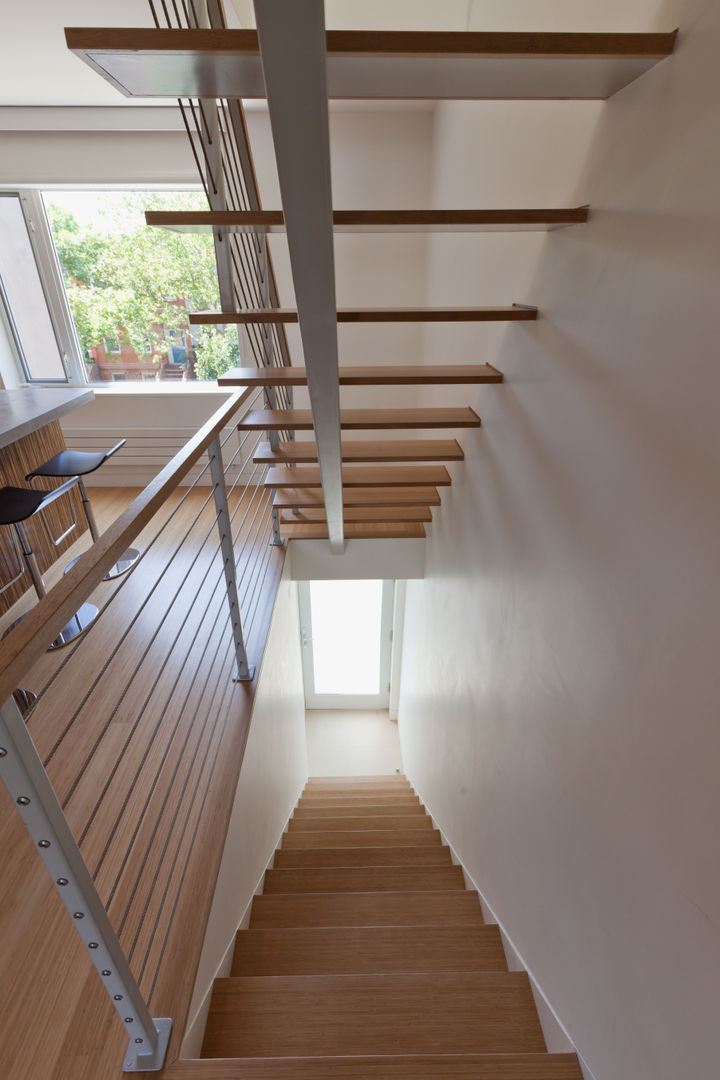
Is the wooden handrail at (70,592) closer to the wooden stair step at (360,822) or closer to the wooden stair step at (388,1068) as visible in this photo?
the wooden stair step at (388,1068)

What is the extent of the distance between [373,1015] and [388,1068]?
32cm

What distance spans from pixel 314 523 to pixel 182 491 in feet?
5.82

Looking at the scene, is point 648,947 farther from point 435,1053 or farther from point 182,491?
point 182,491

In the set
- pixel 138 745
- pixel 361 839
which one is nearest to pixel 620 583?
pixel 138 745

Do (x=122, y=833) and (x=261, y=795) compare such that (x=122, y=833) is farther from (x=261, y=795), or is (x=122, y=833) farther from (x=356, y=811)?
(x=356, y=811)

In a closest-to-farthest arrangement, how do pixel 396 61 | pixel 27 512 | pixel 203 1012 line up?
pixel 396 61
pixel 203 1012
pixel 27 512

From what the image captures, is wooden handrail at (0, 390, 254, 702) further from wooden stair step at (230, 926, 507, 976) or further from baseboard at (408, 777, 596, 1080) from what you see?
wooden stair step at (230, 926, 507, 976)

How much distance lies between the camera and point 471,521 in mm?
2648

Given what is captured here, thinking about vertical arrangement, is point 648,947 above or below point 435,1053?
above

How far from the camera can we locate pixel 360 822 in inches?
139

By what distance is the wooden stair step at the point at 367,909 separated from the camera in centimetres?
222

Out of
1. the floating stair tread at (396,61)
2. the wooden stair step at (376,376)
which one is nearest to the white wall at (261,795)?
the wooden stair step at (376,376)

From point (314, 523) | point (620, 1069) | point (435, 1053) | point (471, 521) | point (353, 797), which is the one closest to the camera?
point (620, 1069)

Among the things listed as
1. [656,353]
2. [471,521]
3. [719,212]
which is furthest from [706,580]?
[471,521]
